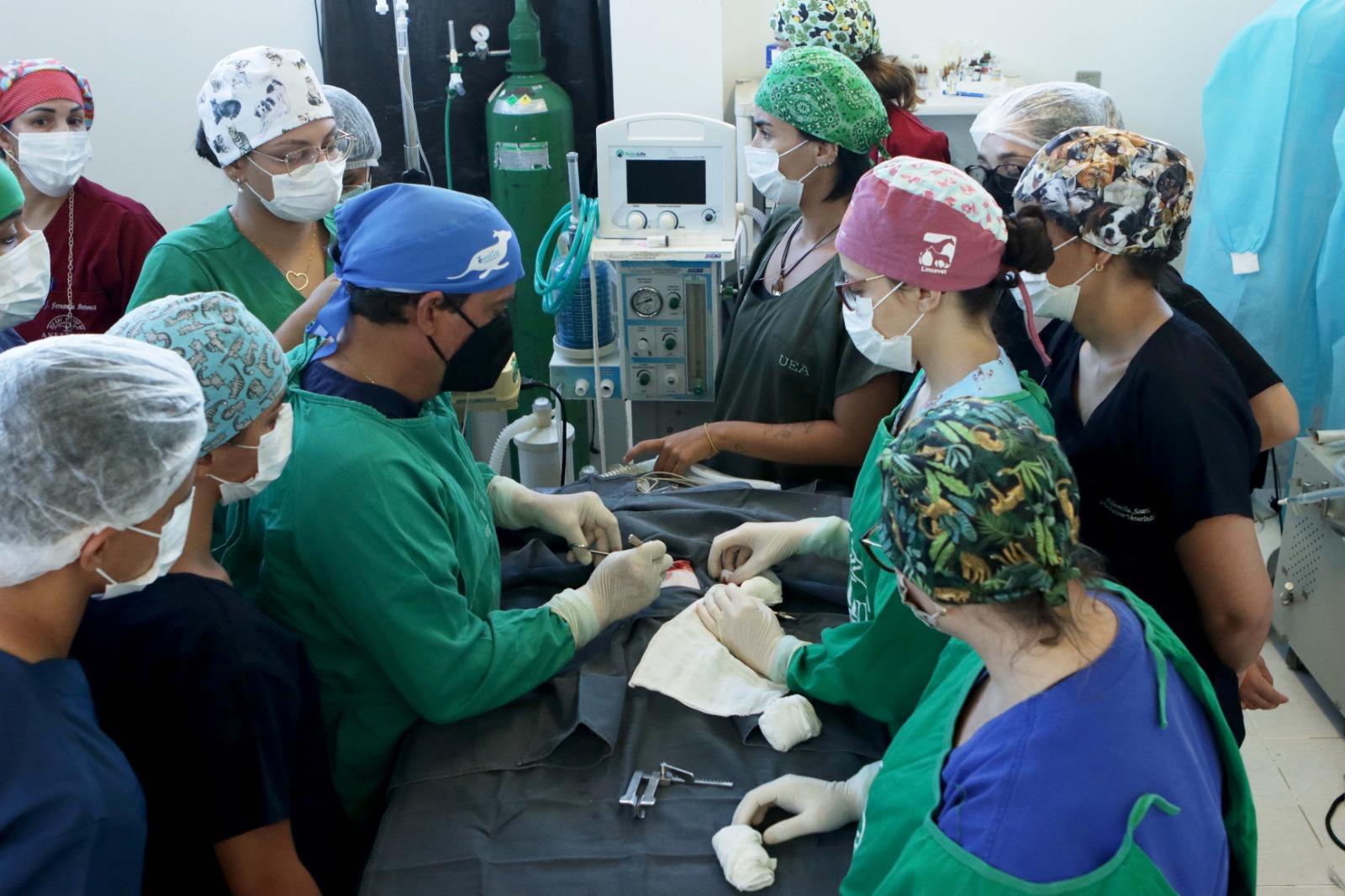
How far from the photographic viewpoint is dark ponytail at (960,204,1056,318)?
1.50 meters

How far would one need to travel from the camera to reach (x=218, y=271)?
2139 millimetres

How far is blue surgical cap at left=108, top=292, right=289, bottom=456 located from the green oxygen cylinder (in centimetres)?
230

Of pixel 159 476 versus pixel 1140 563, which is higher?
pixel 159 476

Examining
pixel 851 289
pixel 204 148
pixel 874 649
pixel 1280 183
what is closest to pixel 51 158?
pixel 204 148

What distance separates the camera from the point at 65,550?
107 cm

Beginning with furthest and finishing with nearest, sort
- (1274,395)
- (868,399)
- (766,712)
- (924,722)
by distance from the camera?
(868,399)
(1274,395)
(766,712)
(924,722)

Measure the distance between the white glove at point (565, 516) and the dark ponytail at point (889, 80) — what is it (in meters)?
1.62

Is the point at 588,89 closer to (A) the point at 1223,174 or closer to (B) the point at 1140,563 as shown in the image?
(A) the point at 1223,174

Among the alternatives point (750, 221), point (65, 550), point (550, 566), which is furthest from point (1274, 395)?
point (750, 221)

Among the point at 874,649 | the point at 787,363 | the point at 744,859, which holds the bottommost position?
the point at 744,859

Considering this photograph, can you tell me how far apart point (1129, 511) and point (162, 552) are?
3.99 feet

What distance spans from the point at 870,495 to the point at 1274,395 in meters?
0.76

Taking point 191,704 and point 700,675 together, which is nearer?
point 191,704

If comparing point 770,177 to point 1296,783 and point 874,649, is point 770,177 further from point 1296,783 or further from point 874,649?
point 1296,783
